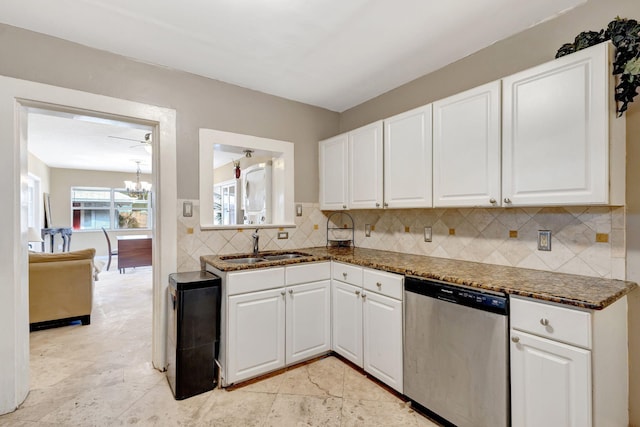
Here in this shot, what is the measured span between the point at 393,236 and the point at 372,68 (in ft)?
5.12

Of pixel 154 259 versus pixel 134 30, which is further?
pixel 154 259

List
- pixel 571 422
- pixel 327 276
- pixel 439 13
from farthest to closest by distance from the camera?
pixel 327 276
pixel 439 13
pixel 571 422

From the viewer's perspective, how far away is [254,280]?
2.28m

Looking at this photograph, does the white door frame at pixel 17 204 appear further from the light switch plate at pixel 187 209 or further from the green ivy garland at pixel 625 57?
the green ivy garland at pixel 625 57

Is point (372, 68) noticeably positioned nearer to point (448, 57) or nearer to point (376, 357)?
point (448, 57)

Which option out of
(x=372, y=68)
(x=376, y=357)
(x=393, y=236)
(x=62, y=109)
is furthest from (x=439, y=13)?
(x=62, y=109)

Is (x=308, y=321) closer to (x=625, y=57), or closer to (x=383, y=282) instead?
(x=383, y=282)

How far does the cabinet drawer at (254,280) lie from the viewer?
2184mm

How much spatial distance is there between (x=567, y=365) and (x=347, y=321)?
1492 mm

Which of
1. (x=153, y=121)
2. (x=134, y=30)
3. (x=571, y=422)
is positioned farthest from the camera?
(x=153, y=121)

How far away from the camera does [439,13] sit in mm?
1819

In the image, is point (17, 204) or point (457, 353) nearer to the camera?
point (457, 353)

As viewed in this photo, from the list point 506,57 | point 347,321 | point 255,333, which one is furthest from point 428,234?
point 255,333

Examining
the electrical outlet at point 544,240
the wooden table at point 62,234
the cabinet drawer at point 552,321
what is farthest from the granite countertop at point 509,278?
the wooden table at point 62,234
